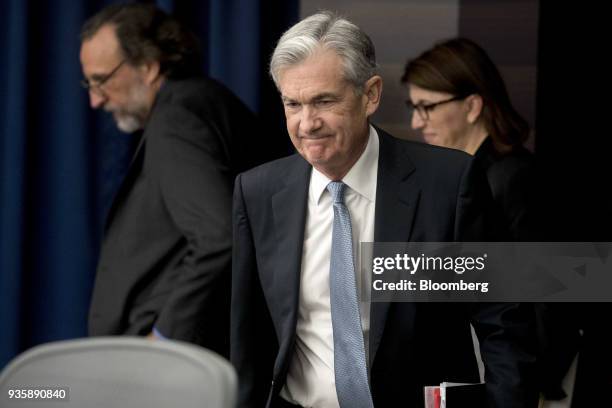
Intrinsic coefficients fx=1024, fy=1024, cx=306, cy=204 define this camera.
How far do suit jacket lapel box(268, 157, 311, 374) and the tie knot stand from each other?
7 cm

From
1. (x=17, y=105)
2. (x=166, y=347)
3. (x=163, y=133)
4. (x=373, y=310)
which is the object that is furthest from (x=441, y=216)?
(x=17, y=105)

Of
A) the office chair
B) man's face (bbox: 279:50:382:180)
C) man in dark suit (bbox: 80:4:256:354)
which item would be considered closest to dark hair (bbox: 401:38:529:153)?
man in dark suit (bbox: 80:4:256:354)

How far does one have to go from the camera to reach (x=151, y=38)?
10.2 ft

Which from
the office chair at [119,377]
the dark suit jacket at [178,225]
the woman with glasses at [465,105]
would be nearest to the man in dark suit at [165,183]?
the dark suit jacket at [178,225]

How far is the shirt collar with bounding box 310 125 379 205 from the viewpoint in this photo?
2.21 meters

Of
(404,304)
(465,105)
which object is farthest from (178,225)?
(465,105)

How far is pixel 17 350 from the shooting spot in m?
3.62

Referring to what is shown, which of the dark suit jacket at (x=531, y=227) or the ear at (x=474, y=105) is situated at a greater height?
the ear at (x=474, y=105)

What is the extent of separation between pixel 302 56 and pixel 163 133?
2.66 ft

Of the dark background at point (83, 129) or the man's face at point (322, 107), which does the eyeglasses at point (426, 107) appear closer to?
the dark background at point (83, 129)

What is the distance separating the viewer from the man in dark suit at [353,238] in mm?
2121

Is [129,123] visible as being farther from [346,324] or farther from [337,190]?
[346,324]

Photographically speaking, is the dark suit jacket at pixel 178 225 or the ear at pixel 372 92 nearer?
the ear at pixel 372 92

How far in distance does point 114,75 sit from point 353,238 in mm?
1236
